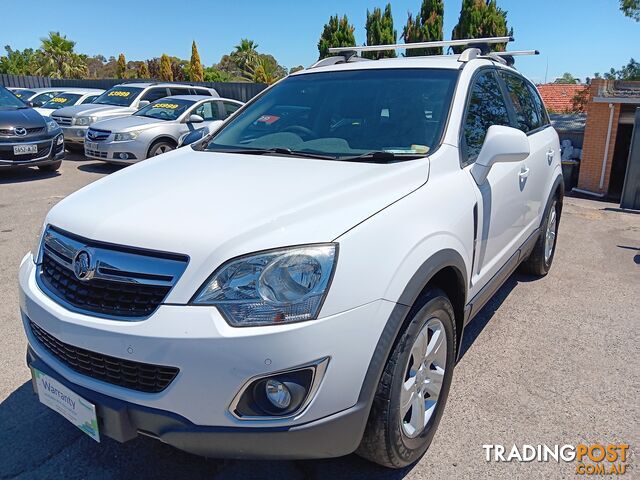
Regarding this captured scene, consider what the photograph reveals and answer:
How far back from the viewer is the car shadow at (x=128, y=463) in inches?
91.1

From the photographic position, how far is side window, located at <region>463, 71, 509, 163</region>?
2875 mm

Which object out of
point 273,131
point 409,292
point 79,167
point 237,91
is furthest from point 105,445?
point 237,91

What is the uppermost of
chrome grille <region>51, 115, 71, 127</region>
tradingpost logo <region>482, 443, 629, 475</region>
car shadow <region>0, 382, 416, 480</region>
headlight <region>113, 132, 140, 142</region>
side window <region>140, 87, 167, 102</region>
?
side window <region>140, 87, 167, 102</region>

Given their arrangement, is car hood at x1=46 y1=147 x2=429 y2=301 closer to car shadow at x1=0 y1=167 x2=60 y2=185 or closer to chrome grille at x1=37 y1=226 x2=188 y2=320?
chrome grille at x1=37 y1=226 x2=188 y2=320

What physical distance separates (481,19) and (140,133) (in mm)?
18850

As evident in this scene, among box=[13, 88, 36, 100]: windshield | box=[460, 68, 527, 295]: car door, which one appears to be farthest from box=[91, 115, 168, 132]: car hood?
box=[13, 88, 36, 100]: windshield

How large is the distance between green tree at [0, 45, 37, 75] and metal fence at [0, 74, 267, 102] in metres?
22.8

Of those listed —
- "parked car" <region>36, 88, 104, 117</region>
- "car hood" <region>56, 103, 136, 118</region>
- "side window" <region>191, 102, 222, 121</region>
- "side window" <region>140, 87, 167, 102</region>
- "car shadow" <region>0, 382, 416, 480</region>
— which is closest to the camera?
"car shadow" <region>0, 382, 416, 480</region>

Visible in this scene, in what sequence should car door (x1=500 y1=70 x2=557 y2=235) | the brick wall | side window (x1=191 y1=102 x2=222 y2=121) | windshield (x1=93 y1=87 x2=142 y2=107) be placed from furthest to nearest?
windshield (x1=93 y1=87 x2=142 y2=107) < the brick wall < side window (x1=191 y1=102 x2=222 y2=121) < car door (x1=500 y1=70 x2=557 y2=235)

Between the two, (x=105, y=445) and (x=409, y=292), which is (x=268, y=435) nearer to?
(x=409, y=292)

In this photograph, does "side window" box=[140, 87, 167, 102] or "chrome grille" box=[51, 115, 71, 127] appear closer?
"chrome grille" box=[51, 115, 71, 127]

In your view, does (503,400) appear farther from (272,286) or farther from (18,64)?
(18,64)

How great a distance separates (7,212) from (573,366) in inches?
273

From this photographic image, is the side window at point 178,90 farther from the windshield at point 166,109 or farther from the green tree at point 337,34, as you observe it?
the green tree at point 337,34
